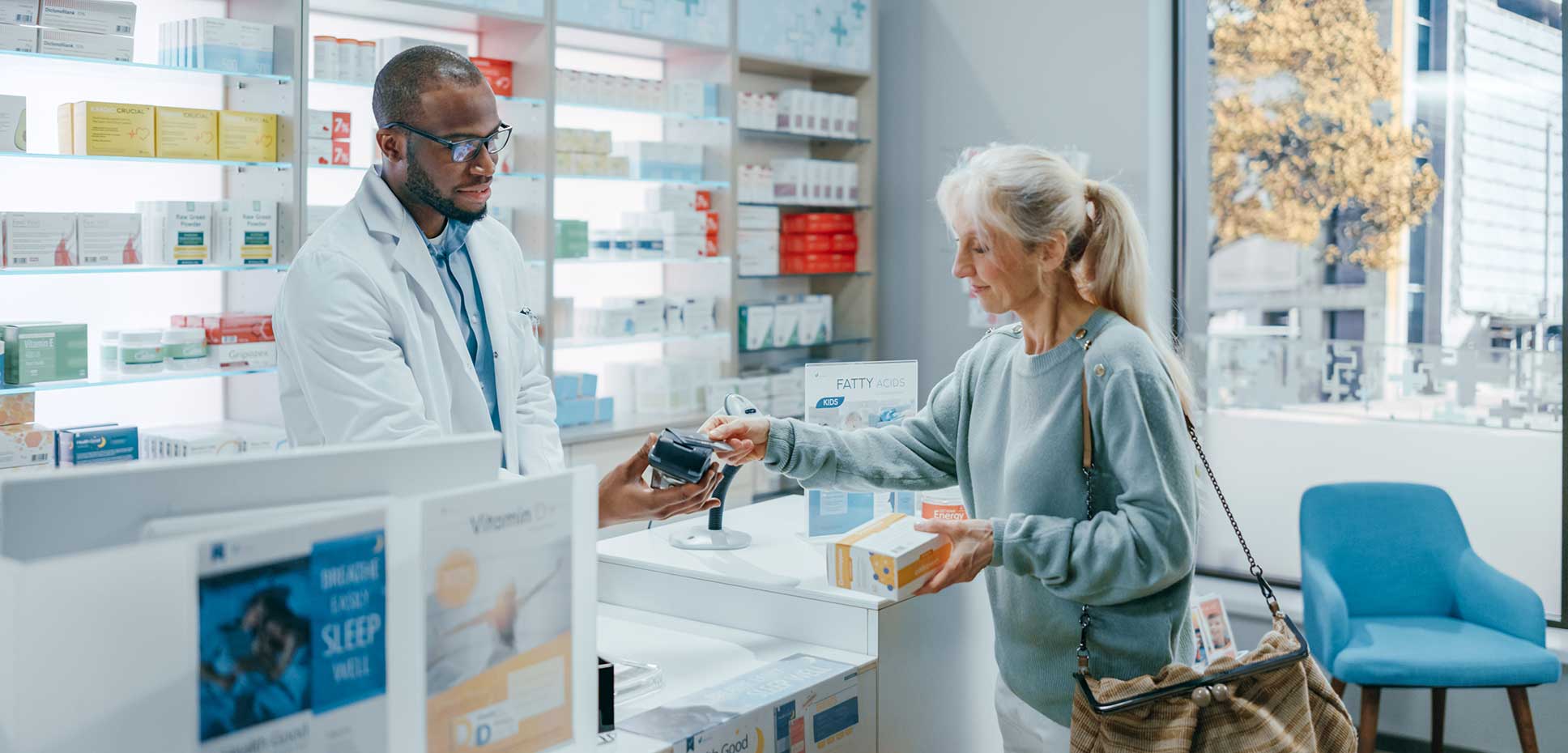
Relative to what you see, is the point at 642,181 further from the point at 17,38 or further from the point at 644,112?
the point at 17,38

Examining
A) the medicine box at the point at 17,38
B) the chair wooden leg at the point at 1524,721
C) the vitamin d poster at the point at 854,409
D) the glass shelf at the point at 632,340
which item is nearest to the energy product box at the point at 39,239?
the medicine box at the point at 17,38

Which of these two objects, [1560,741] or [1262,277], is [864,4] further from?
[1560,741]

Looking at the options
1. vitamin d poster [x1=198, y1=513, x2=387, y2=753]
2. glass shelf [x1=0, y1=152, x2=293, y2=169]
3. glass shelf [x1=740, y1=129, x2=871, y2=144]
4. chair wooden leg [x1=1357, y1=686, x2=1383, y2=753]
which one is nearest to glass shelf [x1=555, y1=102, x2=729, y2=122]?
glass shelf [x1=740, y1=129, x2=871, y2=144]

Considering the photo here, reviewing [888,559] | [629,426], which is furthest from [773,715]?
[629,426]

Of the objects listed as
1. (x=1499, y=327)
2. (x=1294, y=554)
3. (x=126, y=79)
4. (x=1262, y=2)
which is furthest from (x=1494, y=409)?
(x=126, y=79)

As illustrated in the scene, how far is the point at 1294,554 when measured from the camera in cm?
476

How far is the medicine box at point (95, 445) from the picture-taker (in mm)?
3391

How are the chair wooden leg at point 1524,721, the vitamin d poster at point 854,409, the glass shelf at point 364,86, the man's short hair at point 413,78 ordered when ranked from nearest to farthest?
the man's short hair at point 413,78 < the vitamin d poster at point 854,409 < the chair wooden leg at point 1524,721 < the glass shelf at point 364,86

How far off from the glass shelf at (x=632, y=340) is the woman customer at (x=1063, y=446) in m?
2.89

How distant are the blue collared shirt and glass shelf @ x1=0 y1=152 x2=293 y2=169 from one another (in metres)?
1.58

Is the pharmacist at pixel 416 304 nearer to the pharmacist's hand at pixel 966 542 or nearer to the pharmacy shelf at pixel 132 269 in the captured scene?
the pharmacist's hand at pixel 966 542

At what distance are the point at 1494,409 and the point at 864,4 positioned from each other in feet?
9.91

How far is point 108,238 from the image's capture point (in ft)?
11.3

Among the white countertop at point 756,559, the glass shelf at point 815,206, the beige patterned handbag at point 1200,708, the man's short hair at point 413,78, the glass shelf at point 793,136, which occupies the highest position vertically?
the glass shelf at point 793,136
